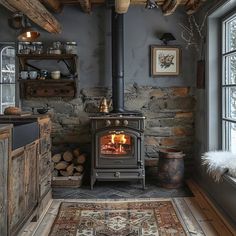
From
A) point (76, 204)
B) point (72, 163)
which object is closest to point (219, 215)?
point (76, 204)

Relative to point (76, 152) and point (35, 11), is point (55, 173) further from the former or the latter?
point (35, 11)

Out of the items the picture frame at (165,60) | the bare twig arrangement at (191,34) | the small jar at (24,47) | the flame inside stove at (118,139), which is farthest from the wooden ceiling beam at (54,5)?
the flame inside stove at (118,139)

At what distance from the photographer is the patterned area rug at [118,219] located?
9.32 ft

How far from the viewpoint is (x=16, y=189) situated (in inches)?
97.3

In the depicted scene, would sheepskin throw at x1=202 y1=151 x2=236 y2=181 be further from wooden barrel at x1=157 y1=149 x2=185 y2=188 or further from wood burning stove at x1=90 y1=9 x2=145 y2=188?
wood burning stove at x1=90 y1=9 x2=145 y2=188

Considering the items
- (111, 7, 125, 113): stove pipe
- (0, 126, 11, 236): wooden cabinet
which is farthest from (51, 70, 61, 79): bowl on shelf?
(0, 126, 11, 236): wooden cabinet

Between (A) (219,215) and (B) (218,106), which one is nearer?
(A) (219,215)

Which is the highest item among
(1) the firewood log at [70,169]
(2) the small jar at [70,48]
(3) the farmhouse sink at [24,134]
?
(2) the small jar at [70,48]

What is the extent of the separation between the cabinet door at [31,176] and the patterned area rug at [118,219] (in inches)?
12.6

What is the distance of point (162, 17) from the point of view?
185 inches

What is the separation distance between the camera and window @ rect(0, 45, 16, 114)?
15.7 feet

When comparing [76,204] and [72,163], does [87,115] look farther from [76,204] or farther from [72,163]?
[76,204]

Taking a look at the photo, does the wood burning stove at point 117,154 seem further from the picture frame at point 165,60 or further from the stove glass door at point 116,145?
the picture frame at point 165,60

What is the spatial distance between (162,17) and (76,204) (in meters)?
2.93
